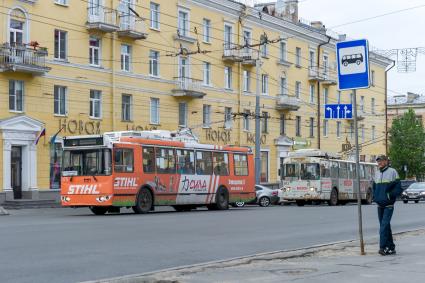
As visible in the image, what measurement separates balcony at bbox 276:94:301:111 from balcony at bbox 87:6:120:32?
1922cm

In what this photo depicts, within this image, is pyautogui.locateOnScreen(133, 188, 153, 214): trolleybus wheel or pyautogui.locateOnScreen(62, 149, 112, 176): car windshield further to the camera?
pyautogui.locateOnScreen(133, 188, 153, 214): trolleybus wheel

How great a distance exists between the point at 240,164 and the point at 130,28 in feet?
41.6

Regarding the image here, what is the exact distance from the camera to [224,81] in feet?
168

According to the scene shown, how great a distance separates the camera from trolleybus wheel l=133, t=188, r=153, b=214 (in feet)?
88.7

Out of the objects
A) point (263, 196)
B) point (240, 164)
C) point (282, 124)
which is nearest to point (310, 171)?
point (263, 196)

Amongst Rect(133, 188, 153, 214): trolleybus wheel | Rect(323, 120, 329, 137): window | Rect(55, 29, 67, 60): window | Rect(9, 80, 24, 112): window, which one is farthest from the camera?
Rect(323, 120, 329, 137): window

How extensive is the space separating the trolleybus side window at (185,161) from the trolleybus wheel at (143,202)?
7.02ft

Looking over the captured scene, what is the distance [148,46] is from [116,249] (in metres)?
31.2

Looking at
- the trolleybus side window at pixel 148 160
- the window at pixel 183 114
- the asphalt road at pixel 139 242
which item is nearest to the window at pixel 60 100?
the window at pixel 183 114

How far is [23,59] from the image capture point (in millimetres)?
35281

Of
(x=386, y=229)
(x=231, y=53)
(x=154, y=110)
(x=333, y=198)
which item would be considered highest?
(x=231, y=53)

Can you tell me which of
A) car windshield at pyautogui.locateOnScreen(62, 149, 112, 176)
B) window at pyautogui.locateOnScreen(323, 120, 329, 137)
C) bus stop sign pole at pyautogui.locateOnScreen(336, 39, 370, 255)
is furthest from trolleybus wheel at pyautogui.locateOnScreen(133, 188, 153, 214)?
window at pyautogui.locateOnScreen(323, 120, 329, 137)

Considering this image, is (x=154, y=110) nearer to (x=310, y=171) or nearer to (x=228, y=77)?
(x=228, y=77)

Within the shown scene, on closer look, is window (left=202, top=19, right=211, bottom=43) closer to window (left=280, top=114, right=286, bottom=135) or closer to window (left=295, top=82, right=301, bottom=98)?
window (left=280, top=114, right=286, bottom=135)
